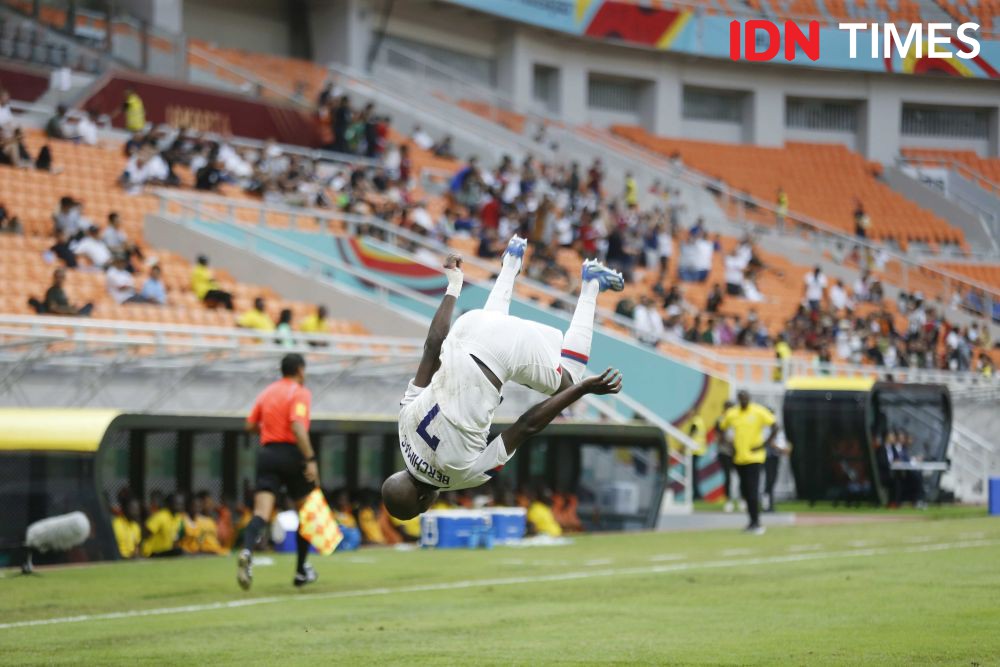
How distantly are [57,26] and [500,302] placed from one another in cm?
2761

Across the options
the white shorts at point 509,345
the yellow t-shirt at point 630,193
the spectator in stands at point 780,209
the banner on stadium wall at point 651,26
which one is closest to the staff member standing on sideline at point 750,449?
the white shorts at point 509,345

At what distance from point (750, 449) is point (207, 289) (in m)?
9.21

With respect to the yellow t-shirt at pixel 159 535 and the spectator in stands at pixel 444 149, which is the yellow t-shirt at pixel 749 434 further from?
the spectator in stands at pixel 444 149

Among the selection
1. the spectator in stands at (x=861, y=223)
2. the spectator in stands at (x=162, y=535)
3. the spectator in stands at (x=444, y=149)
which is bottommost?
the spectator in stands at (x=162, y=535)

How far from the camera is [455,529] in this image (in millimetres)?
18922

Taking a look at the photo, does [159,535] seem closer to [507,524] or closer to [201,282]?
[507,524]

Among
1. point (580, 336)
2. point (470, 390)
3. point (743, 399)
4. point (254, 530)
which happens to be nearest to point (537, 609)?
point (254, 530)

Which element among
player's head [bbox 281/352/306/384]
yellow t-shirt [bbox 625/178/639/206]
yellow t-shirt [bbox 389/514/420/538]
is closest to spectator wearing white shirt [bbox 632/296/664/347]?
yellow t-shirt [bbox 389/514/420/538]

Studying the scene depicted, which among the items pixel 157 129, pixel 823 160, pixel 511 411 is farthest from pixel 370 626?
pixel 823 160

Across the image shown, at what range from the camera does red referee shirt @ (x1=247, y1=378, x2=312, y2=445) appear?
1363 cm

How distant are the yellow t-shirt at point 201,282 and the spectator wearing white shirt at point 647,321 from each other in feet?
28.5

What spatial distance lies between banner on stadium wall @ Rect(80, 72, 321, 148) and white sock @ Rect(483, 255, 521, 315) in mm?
24507

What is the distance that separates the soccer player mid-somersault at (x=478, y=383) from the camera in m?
9.03

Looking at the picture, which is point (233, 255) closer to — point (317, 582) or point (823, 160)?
point (317, 582)
